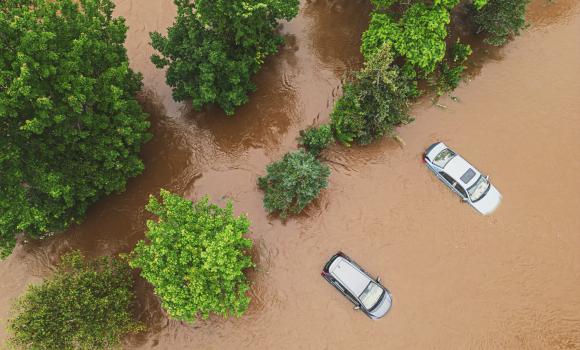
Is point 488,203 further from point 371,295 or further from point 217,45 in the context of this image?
point 217,45

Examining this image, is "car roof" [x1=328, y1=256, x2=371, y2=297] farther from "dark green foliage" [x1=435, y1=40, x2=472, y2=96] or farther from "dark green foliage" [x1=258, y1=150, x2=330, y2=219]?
"dark green foliage" [x1=435, y1=40, x2=472, y2=96]

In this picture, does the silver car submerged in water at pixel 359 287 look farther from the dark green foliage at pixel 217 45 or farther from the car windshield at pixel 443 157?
the dark green foliage at pixel 217 45

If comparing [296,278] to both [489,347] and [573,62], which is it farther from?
[573,62]

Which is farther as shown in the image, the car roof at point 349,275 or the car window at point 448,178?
the car window at point 448,178

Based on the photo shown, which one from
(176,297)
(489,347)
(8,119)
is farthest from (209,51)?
(489,347)

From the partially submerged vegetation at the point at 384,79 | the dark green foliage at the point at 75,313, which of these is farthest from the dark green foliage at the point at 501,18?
the dark green foliage at the point at 75,313

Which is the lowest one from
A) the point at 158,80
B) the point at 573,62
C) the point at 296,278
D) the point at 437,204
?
the point at 296,278
